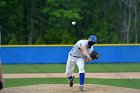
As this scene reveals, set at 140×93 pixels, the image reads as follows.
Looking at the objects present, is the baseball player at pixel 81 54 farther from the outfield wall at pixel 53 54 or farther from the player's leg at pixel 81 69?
the outfield wall at pixel 53 54

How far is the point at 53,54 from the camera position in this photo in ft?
90.9

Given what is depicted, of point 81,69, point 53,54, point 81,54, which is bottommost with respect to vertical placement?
point 53,54

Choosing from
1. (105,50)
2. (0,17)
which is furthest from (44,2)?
(105,50)

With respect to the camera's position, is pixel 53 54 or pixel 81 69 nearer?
pixel 81 69

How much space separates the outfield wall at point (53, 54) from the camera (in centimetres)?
2766

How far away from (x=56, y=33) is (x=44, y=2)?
4.42 meters

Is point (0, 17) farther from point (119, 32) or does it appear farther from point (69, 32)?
point (119, 32)

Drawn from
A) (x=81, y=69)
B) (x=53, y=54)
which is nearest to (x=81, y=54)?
(x=81, y=69)

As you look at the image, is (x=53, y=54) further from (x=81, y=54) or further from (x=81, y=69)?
(x=81, y=69)

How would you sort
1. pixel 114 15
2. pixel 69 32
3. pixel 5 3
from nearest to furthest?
pixel 5 3 → pixel 69 32 → pixel 114 15

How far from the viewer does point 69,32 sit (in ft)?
133

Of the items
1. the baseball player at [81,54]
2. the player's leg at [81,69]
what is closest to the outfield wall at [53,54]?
the baseball player at [81,54]

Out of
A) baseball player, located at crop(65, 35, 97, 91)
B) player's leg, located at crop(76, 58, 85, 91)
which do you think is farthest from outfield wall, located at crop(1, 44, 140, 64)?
player's leg, located at crop(76, 58, 85, 91)

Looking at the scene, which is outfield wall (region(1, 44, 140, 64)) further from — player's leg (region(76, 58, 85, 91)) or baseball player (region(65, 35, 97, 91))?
player's leg (region(76, 58, 85, 91))
